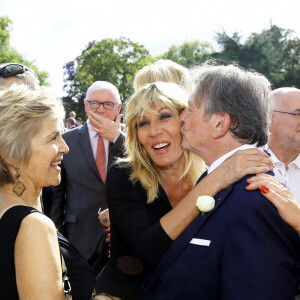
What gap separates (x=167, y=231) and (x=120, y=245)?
2.15 ft

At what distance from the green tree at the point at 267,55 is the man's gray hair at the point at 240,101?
101 feet

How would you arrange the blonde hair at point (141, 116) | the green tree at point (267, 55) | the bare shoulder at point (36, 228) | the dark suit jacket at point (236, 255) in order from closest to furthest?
the dark suit jacket at point (236, 255) → the bare shoulder at point (36, 228) → the blonde hair at point (141, 116) → the green tree at point (267, 55)

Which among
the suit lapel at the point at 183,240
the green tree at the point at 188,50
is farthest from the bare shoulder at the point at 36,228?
the green tree at the point at 188,50

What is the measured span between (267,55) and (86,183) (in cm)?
3104

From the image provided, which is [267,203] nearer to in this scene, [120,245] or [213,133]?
[213,133]

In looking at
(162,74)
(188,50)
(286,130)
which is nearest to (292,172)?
(286,130)

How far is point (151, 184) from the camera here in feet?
8.79

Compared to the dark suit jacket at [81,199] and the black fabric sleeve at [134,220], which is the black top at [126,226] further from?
the dark suit jacket at [81,199]

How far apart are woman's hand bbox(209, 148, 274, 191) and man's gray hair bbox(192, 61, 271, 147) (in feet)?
0.44

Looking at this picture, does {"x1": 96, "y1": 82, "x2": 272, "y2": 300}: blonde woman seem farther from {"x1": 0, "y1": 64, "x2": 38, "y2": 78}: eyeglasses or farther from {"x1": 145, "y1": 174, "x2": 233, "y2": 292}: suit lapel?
{"x1": 0, "y1": 64, "x2": 38, "y2": 78}: eyeglasses

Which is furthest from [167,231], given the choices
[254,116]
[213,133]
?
[254,116]

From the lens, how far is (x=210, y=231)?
1786mm

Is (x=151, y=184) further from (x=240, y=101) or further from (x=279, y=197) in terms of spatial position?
(x=279, y=197)

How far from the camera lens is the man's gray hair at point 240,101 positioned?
77.6 inches
